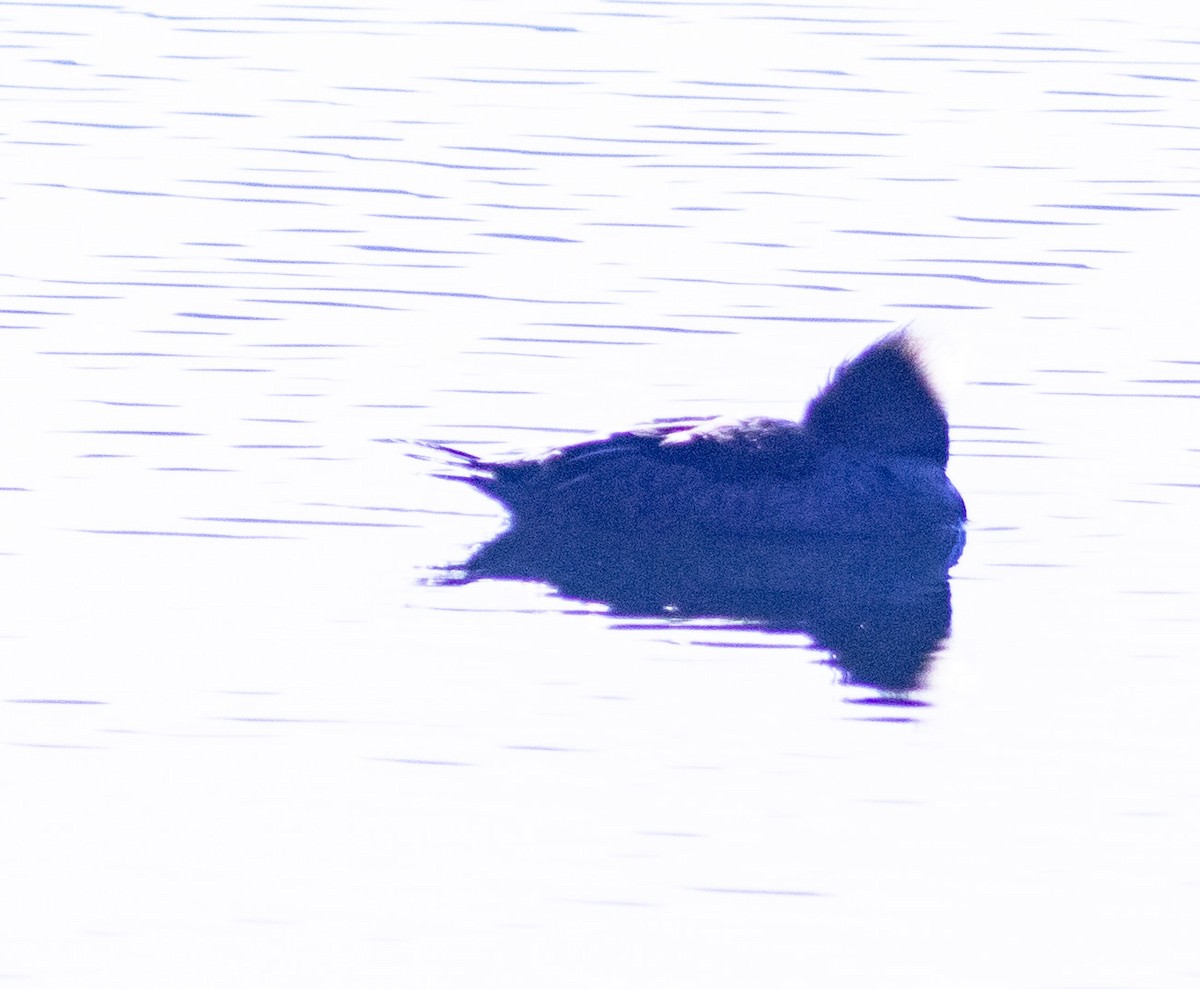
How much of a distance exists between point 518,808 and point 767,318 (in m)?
5.58

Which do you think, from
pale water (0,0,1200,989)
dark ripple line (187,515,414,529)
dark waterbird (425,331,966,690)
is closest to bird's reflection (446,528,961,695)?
dark waterbird (425,331,966,690)

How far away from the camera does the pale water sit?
6.60 metres

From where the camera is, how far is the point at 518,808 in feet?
23.2

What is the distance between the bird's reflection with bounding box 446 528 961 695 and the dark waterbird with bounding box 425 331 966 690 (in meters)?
0.01

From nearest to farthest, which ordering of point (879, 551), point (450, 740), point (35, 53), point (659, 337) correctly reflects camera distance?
point (450, 740) → point (879, 551) → point (659, 337) → point (35, 53)

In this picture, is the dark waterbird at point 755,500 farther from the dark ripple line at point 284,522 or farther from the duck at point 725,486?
the dark ripple line at point 284,522

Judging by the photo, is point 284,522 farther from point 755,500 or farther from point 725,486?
point 755,500

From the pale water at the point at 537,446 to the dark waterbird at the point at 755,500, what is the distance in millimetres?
213

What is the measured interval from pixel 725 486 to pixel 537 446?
93 centimetres

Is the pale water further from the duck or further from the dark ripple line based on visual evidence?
the duck

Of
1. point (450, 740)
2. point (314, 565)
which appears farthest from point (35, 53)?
point (450, 740)

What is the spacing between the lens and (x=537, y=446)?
33.6 ft

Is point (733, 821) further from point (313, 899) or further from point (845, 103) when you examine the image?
point (845, 103)

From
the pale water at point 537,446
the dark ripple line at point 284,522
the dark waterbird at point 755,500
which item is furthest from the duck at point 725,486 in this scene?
the dark ripple line at point 284,522
